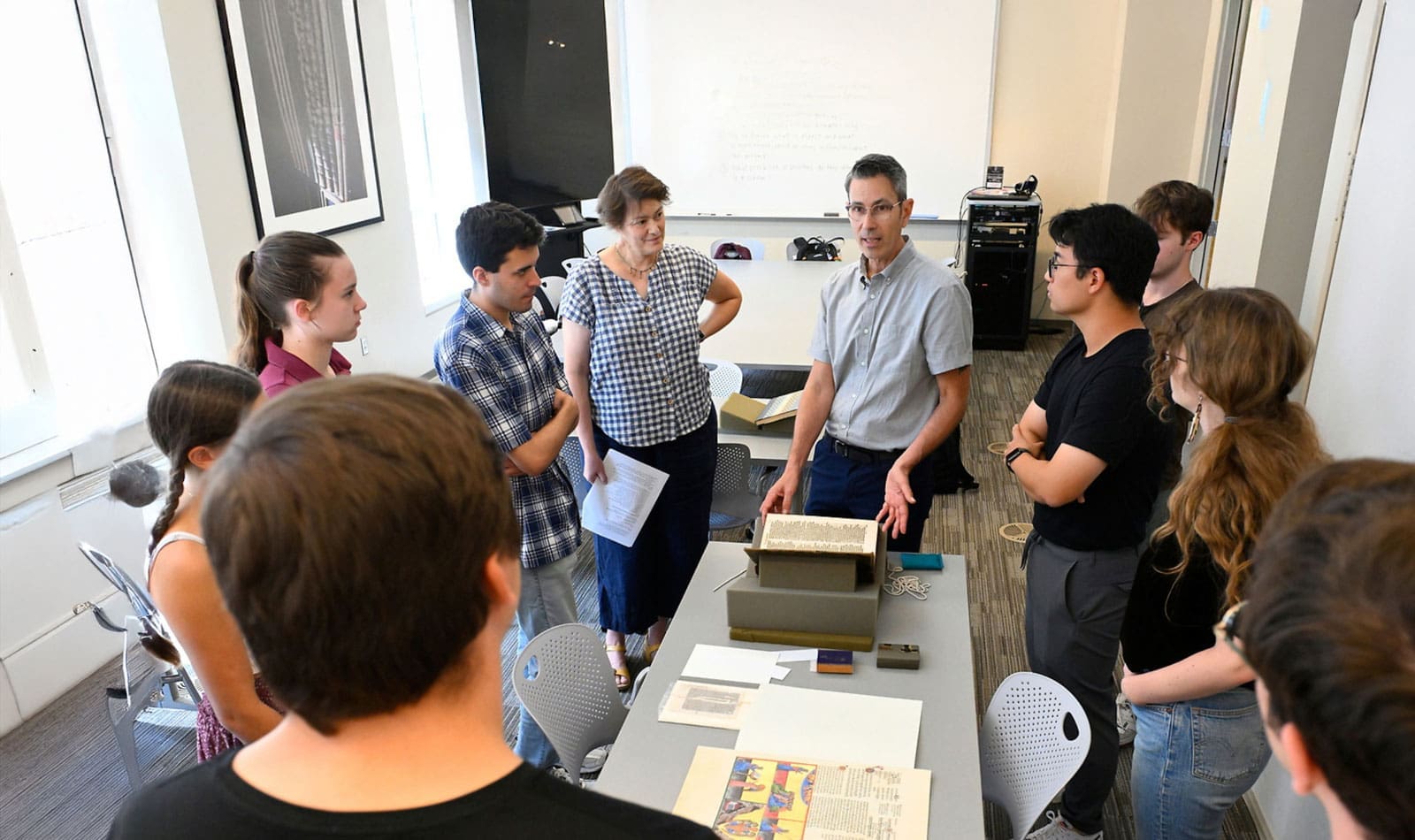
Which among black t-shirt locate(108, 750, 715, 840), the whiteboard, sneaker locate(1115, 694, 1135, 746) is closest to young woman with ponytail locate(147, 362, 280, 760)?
black t-shirt locate(108, 750, 715, 840)

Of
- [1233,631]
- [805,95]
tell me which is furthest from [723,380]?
[805,95]

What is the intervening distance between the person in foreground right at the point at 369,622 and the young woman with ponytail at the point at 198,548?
80cm

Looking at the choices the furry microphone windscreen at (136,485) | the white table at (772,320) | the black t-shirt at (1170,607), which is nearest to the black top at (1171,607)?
the black t-shirt at (1170,607)

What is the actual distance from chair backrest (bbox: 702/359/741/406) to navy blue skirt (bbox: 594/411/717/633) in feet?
2.34

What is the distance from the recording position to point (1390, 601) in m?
0.60

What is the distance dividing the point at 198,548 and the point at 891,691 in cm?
134

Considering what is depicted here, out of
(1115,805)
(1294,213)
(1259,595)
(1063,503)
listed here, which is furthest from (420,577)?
(1294,213)

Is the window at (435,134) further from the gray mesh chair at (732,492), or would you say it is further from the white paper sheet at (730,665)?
the white paper sheet at (730,665)

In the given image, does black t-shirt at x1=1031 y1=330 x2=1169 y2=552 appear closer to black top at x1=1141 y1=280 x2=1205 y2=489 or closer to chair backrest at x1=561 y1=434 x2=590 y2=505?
black top at x1=1141 y1=280 x2=1205 y2=489

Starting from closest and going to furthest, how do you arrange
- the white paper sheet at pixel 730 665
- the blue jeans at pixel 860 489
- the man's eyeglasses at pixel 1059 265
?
the white paper sheet at pixel 730 665, the man's eyeglasses at pixel 1059 265, the blue jeans at pixel 860 489

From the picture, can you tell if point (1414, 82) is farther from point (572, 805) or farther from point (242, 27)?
point (242, 27)

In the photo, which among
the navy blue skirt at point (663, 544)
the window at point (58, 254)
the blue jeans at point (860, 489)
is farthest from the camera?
the window at point (58, 254)

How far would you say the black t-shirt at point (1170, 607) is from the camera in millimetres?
1565

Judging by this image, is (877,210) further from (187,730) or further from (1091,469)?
(187,730)
